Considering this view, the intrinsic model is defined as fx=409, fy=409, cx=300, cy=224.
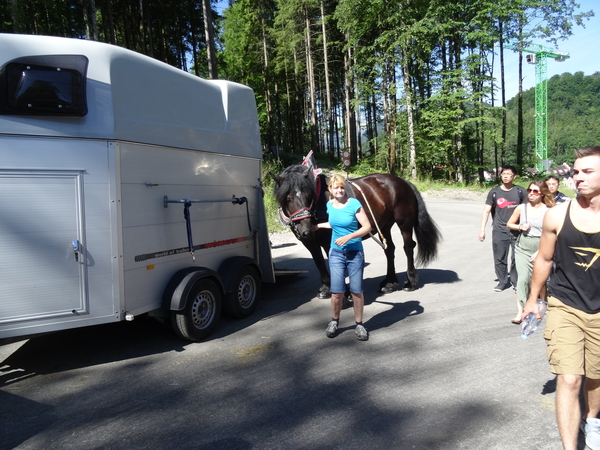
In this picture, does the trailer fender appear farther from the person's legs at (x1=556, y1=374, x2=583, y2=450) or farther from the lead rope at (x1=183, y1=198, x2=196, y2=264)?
the person's legs at (x1=556, y1=374, x2=583, y2=450)

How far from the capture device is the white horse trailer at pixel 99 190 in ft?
12.0

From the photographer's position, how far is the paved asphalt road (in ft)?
9.57

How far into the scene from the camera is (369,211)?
21.4ft

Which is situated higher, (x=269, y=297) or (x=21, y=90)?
(x=21, y=90)

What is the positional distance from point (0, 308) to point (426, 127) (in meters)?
26.7

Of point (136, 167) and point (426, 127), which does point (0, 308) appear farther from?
point (426, 127)

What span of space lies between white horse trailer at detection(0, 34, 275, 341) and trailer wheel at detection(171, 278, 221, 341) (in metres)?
0.02

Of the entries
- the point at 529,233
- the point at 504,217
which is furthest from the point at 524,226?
the point at 504,217

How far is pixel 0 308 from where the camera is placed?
3.60 metres

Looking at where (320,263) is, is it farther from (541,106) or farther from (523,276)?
(541,106)

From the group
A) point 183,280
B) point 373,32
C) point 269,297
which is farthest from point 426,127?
point 183,280

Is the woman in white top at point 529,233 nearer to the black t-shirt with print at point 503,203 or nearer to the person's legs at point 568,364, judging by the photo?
the black t-shirt with print at point 503,203

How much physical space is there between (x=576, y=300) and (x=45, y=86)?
4549mm

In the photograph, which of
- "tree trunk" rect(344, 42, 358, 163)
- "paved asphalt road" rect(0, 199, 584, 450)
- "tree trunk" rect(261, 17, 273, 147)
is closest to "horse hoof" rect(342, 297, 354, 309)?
"paved asphalt road" rect(0, 199, 584, 450)
